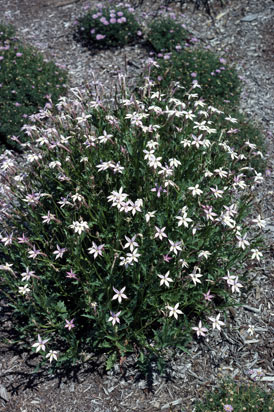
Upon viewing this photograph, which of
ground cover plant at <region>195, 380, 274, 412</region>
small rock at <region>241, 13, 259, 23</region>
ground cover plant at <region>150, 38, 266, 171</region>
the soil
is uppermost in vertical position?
small rock at <region>241, 13, 259, 23</region>

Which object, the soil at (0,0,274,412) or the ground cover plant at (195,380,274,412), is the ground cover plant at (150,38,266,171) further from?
the ground cover plant at (195,380,274,412)

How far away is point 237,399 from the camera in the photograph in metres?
3.66

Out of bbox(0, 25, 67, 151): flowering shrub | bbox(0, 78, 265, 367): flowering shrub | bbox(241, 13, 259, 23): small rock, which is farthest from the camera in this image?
bbox(241, 13, 259, 23): small rock

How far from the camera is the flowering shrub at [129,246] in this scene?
3.77 metres

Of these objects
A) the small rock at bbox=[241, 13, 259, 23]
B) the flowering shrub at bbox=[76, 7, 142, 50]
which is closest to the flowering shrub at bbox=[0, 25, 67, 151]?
the flowering shrub at bbox=[76, 7, 142, 50]

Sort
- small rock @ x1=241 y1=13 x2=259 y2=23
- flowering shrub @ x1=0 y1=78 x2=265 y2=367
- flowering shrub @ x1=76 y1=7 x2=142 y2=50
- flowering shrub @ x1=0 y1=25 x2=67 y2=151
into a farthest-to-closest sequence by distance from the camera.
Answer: small rock @ x1=241 y1=13 x2=259 y2=23, flowering shrub @ x1=76 y1=7 x2=142 y2=50, flowering shrub @ x1=0 y1=25 x2=67 y2=151, flowering shrub @ x1=0 y1=78 x2=265 y2=367

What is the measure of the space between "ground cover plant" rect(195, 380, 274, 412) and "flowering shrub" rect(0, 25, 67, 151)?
5.06m

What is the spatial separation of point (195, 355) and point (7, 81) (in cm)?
618

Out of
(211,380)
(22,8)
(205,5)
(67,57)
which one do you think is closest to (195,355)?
(211,380)

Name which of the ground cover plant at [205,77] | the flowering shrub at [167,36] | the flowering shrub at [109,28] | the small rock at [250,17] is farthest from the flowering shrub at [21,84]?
the small rock at [250,17]

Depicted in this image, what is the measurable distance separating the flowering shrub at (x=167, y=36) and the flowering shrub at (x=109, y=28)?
369 millimetres

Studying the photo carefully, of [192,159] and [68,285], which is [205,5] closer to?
[192,159]

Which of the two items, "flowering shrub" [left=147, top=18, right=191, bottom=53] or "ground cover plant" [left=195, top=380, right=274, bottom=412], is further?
"flowering shrub" [left=147, top=18, right=191, bottom=53]

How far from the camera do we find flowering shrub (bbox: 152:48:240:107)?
→ 7.77 m
